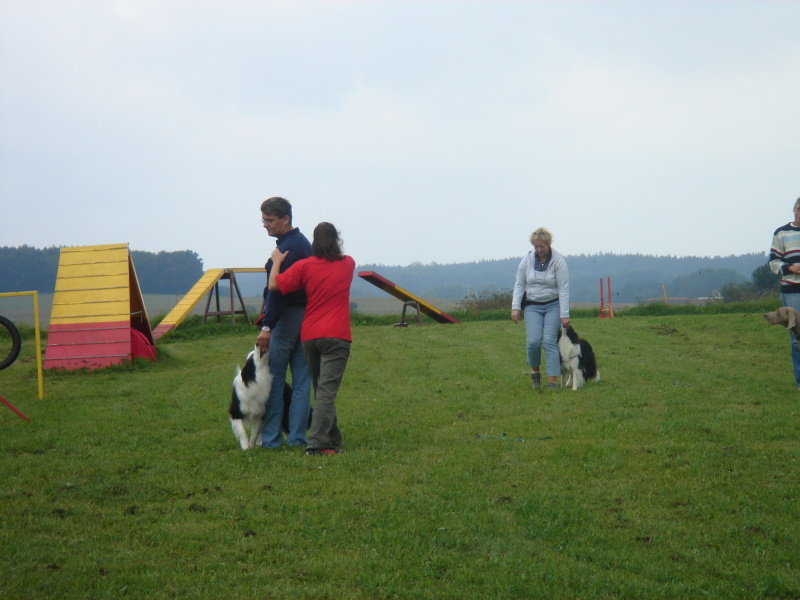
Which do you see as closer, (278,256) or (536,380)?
(278,256)

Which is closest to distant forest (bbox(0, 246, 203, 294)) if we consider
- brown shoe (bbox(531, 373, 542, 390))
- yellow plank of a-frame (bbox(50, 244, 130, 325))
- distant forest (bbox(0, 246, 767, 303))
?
distant forest (bbox(0, 246, 767, 303))

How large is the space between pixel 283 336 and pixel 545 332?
12.9ft

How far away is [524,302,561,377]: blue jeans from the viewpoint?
8.79 m

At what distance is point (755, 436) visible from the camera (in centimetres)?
596

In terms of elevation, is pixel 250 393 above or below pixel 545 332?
below

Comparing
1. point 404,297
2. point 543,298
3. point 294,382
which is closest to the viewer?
point 294,382

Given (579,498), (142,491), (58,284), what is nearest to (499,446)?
(579,498)

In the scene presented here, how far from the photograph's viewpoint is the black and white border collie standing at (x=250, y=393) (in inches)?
236

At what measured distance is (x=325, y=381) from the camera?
583 cm

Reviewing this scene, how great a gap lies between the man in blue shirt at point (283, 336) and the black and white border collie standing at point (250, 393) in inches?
2.3

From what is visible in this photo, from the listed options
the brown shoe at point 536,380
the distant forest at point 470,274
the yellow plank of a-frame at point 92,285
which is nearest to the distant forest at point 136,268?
the distant forest at point 470,274

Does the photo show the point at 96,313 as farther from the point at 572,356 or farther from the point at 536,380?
the point at 572,356

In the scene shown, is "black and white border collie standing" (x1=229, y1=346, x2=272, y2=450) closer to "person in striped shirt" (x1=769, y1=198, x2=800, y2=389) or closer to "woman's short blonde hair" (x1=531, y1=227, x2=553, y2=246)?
"woman's short blonde hair" (x1=531, y1=227, x2=553, y2=246)

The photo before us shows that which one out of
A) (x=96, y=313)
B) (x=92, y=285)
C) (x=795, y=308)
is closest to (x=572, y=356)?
(x=795, y=308)
